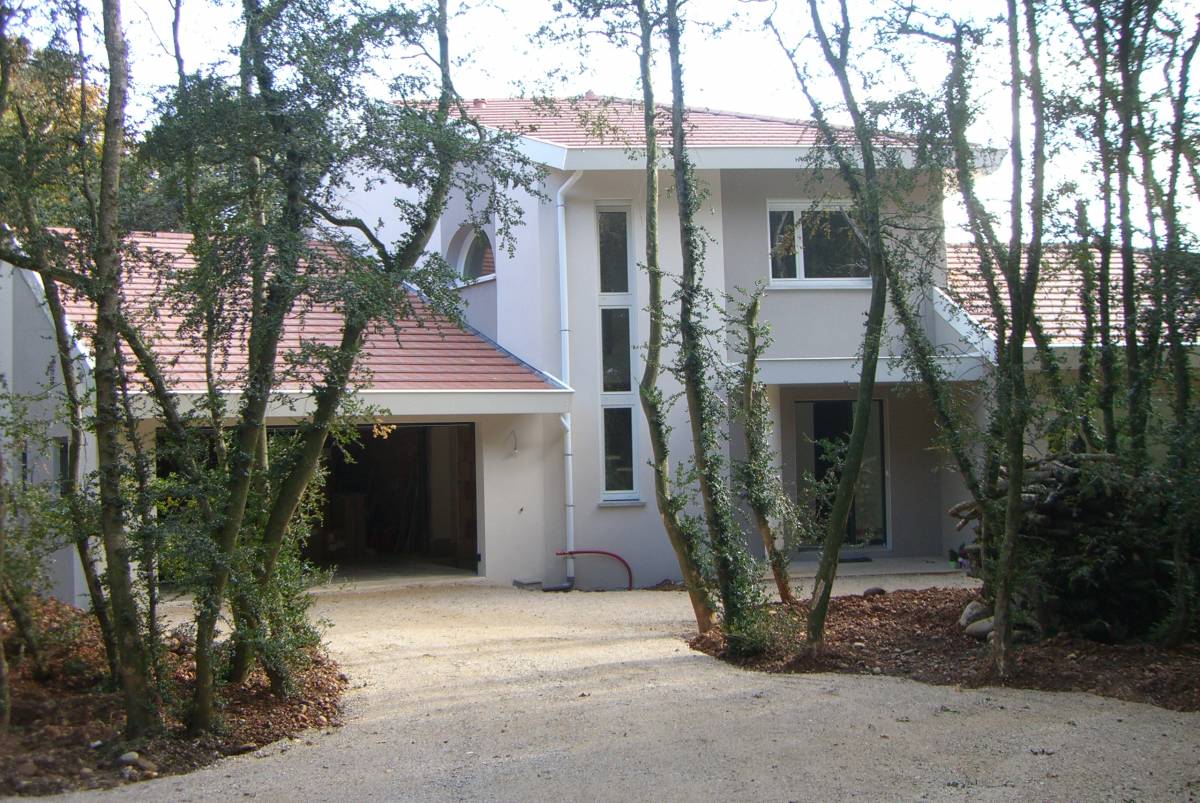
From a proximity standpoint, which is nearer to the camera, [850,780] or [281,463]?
[850,780]

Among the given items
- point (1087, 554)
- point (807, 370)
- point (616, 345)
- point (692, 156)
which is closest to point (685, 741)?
point (1087, 554)

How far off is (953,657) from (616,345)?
7736 millimetres

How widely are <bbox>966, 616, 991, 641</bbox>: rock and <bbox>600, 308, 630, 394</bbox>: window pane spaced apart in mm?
7031

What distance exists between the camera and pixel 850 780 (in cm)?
577

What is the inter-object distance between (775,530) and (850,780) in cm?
546

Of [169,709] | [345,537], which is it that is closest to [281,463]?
[169,709]

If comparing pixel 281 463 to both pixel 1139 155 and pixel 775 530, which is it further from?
pixel 1139 155

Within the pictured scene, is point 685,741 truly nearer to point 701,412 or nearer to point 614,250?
point 701,412

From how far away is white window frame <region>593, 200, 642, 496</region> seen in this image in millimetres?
15164

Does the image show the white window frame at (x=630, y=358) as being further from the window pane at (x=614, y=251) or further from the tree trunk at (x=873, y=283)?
the tree trunk at (x=873, y=283)

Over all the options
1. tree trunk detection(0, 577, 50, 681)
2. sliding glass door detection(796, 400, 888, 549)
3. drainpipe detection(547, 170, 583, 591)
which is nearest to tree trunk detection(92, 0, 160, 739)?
tree trunk detection(0, 577, 50, 681)

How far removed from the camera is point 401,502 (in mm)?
19875

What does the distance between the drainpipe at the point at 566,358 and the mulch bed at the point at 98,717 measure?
20.3 ft

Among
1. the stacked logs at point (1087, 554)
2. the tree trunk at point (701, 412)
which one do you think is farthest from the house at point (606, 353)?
the stacked logs at point (1087, 554)
